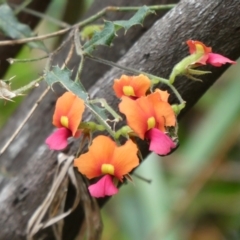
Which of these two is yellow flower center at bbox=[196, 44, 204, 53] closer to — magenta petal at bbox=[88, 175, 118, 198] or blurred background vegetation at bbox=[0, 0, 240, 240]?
magenta petal at bbox=[88, 175, 118, 198]

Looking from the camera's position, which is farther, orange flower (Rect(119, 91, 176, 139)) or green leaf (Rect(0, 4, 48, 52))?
green leaf (Rect(0, 4, 48, 52))

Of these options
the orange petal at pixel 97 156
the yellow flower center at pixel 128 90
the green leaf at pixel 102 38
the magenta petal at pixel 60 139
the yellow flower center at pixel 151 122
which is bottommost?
the yellow flower center at pixel 151 122

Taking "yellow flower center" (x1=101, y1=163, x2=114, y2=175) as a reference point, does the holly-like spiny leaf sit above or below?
above

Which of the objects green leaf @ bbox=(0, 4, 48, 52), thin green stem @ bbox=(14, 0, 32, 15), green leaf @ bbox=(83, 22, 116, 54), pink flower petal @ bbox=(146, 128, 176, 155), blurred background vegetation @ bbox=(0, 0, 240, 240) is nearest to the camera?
pink flower petal @ bbox=(146, 128, 176, 155)

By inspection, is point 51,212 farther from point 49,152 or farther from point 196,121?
point 196,121

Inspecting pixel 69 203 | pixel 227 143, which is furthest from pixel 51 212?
pixel 227 143

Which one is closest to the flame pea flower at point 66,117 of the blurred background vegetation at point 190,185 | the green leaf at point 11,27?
the green leaf at point 11,27

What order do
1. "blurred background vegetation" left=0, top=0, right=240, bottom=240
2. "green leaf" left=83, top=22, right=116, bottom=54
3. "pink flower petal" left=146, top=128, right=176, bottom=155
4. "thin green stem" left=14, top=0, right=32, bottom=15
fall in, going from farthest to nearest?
"blurred background vegetation" left=0, top=0, right=240, bottom=240 → "thin green stem" left=14, top=0, right=32, bottom=15 → "green leaf" left=83, top=22, right=116, bottom=54 → "pink flower petal" left=146, top=128, right=176, bottom=155

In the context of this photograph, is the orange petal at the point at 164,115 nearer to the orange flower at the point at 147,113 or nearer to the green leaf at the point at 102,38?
the orange flower at the point at 147,113

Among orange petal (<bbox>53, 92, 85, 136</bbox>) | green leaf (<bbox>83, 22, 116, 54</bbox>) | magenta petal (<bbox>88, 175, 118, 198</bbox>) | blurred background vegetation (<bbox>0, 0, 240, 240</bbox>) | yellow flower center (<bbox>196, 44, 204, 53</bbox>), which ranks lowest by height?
blurred background vegetation (<bbox>0, 0, 240, 240</bbox>)

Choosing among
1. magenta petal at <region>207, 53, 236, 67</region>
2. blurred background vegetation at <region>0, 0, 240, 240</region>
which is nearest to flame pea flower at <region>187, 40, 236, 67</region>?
magenta petal at <region>207, 53, 236, 67</region>
